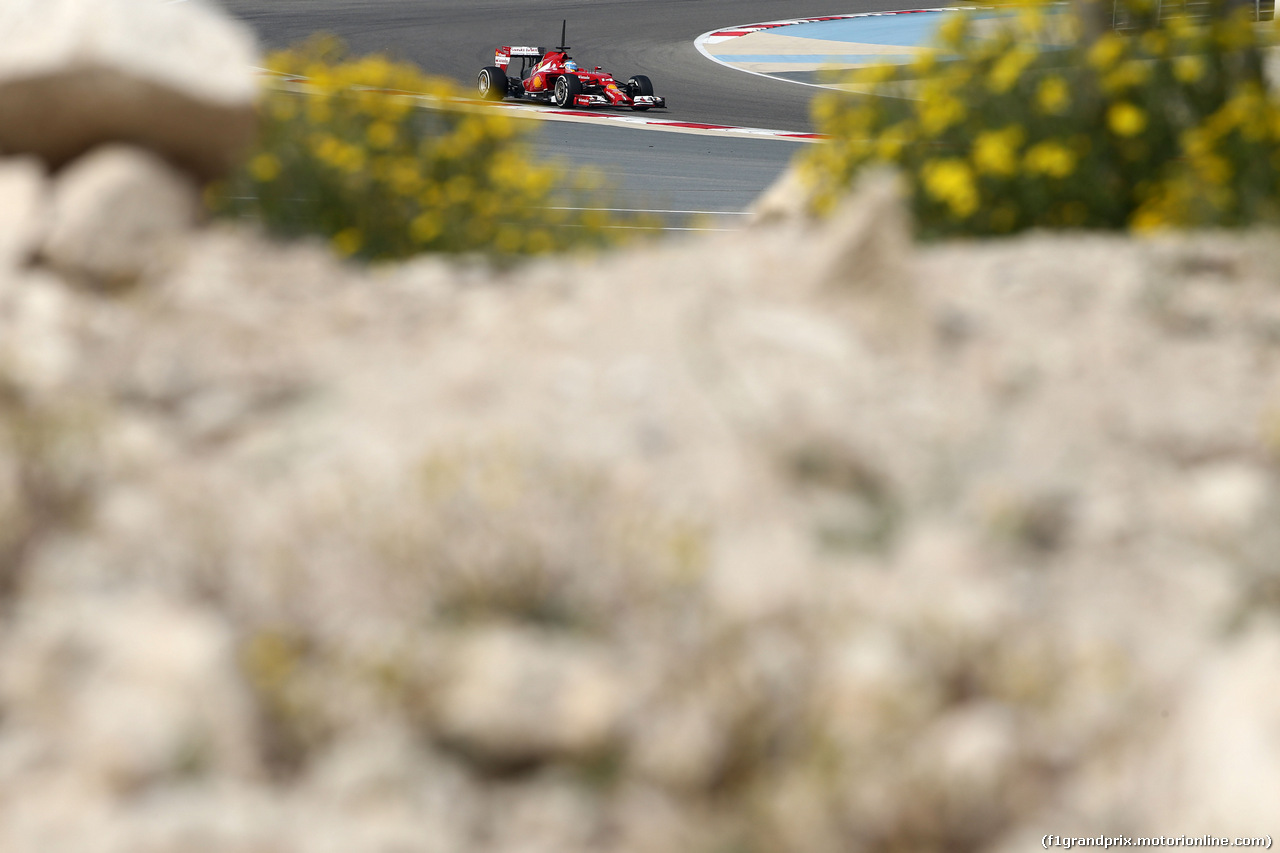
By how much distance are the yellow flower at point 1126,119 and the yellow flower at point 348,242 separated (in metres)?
3.14

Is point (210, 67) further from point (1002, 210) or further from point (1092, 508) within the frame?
point (1092, 508)

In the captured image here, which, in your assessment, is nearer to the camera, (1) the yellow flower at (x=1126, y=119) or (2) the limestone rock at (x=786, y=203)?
(1) the yellow flower at (x=1126, y=119)

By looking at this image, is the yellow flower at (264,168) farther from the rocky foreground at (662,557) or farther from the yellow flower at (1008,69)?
the yellow flower at (1008,69)

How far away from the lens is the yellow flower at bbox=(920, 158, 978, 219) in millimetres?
4375

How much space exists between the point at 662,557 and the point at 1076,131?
123 inches

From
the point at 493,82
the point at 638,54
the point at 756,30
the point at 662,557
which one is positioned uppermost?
the point at 756,30

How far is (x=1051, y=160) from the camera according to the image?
4.41 meters

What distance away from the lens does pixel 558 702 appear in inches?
85.1

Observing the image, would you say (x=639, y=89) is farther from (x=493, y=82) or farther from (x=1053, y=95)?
(x=1053, y=95)

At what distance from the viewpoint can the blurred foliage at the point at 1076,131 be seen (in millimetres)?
4344

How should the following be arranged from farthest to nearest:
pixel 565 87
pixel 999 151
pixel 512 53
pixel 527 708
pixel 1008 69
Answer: pixel 512 53 < pixel 565 87 < pixel 1008 69 < pixel 999 151 < pixel 527 708

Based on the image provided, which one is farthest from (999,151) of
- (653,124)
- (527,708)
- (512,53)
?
(512,53)

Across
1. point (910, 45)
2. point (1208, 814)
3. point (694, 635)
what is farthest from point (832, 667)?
point (910, 45)

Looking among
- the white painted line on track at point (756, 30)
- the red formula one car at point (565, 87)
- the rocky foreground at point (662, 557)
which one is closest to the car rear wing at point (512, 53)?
the red formula one car at point (565, 87)
